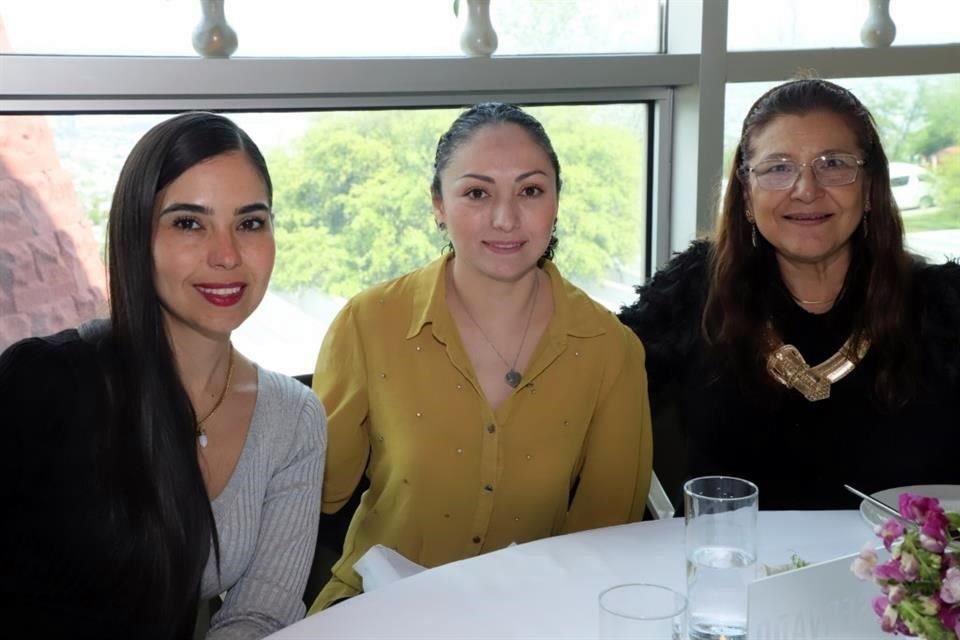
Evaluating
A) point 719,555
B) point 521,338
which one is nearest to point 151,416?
point 521,338

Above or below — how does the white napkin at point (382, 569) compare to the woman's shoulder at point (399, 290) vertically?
below

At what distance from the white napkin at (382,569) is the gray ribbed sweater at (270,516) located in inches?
8.0

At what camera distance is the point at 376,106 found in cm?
286

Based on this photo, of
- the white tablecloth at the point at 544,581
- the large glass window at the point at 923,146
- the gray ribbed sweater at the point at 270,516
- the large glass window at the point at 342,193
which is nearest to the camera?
→ the white tablecloth at the point at 544,581

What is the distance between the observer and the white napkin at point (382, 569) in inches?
60.8

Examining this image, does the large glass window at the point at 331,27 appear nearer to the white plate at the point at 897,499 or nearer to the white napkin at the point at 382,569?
the white napkin at the point at 382,569

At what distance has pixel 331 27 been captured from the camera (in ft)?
9.10

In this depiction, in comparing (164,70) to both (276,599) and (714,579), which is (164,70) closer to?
(276,599)

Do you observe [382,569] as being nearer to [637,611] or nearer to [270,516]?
[270,516]

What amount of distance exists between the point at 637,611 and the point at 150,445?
0.83 meters

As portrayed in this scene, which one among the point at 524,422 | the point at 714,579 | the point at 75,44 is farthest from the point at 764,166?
the point at 75,44

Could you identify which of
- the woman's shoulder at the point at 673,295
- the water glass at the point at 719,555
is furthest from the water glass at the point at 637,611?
the woman's shoulder at the point at 673,295

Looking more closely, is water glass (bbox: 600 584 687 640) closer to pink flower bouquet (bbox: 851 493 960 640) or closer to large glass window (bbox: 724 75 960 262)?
pink flower bouquet (bbox: 851 493 960 640)

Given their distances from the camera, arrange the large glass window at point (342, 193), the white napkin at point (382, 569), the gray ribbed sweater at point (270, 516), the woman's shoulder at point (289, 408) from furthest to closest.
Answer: the large glass window at point (342, 193) < the woman's shoulder at point (289, 408) < the gray ribbed sweater at point (270, 516) < the white napkin at point (382, 569)
